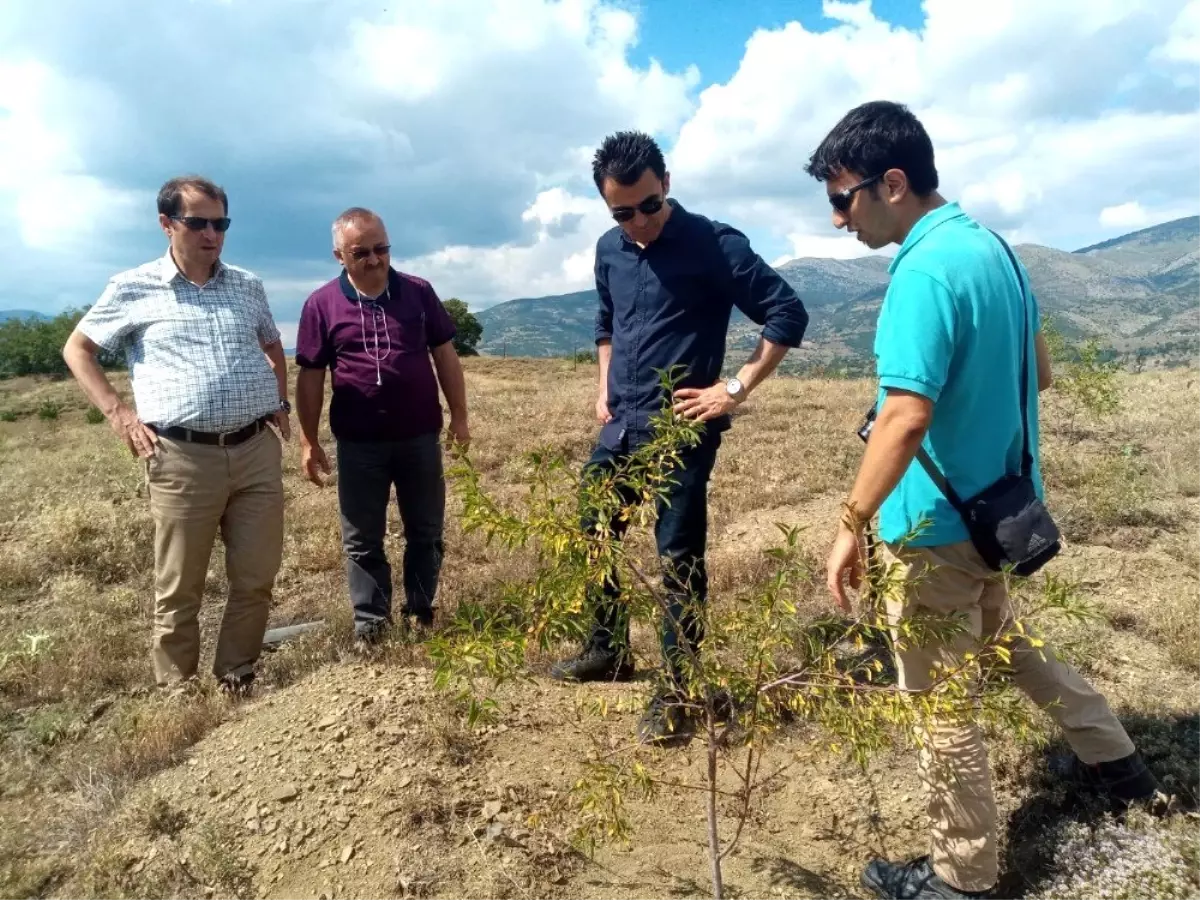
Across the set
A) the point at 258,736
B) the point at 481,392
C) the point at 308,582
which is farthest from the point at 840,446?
the point at 481,392

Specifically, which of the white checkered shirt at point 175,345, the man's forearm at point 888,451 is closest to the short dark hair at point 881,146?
the man's forearm at point 888,451

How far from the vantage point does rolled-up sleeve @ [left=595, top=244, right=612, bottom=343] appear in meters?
3.61

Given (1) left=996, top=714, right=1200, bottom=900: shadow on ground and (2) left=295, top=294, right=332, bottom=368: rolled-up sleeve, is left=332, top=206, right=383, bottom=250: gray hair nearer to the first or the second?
(2) left=295, top=294, right=332, bottom=368: rolled-up sleeve

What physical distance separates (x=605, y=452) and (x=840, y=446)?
19.9 feet

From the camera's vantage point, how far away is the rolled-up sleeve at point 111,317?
140 inches

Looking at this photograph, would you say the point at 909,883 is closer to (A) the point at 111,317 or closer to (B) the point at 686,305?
(B) the point at 686,305

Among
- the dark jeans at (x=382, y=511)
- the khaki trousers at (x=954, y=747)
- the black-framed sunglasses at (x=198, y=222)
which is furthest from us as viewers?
the dark jeans at (x=382, y=511)

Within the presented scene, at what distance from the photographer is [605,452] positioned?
3.39 m

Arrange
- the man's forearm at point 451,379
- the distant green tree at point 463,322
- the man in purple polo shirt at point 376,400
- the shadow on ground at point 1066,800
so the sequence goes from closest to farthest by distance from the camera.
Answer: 1. the shadow on ground at point 1066,800
2. the man in purple polo shirt at point 376,400
3. the man's forearm at point 451,379
4. the distant green tree at point 463,322

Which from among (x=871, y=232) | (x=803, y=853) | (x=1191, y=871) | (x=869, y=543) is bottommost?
(x=803, y=853)

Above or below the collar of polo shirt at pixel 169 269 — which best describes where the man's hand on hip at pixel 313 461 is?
below

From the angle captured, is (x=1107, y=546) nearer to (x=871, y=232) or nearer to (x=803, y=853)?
(x=803, y=853)

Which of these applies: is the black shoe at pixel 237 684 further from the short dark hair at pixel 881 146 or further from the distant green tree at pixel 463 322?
the distant green tree at pixel 463 322

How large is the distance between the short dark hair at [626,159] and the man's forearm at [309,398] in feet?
6.32
